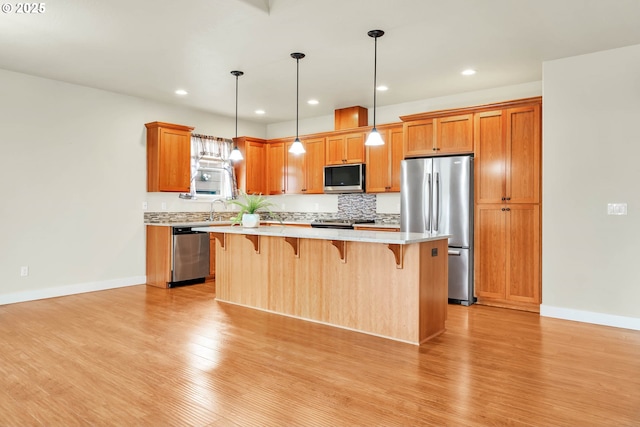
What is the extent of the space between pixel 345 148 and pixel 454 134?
6.20 ft

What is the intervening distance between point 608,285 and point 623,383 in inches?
67.8

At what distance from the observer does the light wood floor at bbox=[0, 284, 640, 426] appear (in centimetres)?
228

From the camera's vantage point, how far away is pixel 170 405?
238cm

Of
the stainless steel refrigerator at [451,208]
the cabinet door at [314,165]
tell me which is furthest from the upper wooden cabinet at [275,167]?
the stainless steel refrigerator at [451,208]

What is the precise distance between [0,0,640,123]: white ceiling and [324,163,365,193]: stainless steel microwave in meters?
1.25

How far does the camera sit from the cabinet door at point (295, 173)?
Answer: 285 inches

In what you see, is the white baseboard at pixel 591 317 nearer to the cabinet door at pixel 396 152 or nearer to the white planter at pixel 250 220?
the cabinet door at pixel 396 152

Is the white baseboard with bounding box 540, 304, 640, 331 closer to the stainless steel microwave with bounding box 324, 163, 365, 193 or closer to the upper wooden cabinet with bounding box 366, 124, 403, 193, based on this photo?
the upper wooden cabinet with bounding box 366, 124, 403, 193

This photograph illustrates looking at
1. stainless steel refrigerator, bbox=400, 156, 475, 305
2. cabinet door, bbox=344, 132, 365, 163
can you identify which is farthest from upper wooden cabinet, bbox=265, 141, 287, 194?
stainless steel refrigerator, bbox=400, 156, 475, 305

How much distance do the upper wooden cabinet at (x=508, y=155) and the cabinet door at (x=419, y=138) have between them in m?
0.57

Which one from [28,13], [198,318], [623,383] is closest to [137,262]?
[198,318]

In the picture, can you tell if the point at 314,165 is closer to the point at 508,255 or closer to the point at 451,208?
the point at 451,208

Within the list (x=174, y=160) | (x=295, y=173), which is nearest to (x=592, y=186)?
(x=295, y=173)

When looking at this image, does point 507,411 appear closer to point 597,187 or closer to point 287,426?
point 287,426
